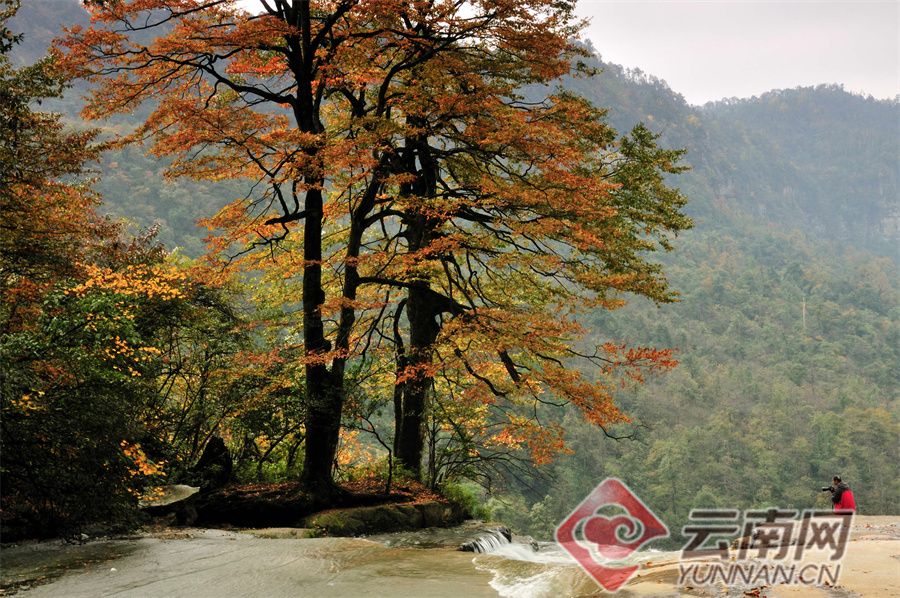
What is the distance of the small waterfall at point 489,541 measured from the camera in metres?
8.48

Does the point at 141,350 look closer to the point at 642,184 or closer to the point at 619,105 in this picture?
the point at 642,184

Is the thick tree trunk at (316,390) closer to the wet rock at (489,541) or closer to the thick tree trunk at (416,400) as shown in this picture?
the thick tree trunk at (416,400)

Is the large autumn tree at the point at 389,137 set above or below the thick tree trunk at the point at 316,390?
above

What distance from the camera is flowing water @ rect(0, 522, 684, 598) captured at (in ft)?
18.1

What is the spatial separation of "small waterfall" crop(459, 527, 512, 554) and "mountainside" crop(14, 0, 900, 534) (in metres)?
4.58

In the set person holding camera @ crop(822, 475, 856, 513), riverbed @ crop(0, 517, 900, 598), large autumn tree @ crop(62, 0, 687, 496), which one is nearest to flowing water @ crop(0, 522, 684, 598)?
riverbed @ crop(0, 517, 900, 598)

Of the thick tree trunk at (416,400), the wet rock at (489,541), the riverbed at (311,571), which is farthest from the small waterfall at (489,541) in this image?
the thick tree trunk at (416,400)

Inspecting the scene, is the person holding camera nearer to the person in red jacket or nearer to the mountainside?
the person in red jacket

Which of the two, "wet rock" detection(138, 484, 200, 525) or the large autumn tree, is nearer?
"wet rock" detection(138, 484, 200, 525)

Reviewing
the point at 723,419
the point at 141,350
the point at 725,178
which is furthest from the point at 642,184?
the point at 725,178

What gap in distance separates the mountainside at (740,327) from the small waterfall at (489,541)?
180 inches

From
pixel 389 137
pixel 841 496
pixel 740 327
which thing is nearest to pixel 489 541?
pixel 841 496

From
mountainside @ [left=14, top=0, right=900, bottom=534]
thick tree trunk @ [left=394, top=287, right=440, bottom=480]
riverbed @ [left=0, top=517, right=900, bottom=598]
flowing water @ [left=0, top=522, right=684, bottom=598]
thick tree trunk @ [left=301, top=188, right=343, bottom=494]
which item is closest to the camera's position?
riverbed @ [left=0, top=517, right=900, bottom=598]

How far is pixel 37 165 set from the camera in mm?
10305
